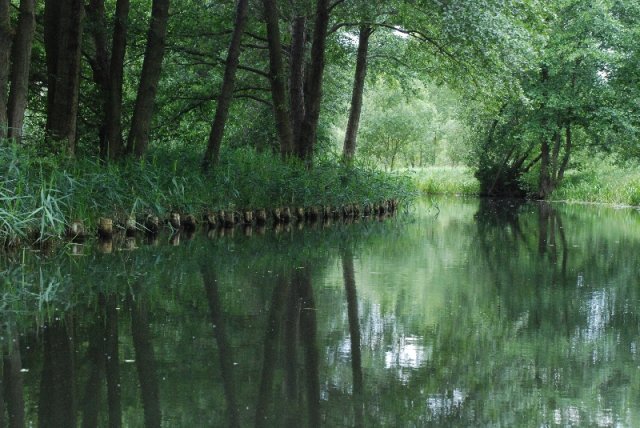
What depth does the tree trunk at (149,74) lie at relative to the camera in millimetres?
13938

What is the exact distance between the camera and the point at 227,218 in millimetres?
15508

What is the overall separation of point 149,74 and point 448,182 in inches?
1163

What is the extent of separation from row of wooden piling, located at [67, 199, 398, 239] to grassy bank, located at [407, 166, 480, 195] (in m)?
18.0

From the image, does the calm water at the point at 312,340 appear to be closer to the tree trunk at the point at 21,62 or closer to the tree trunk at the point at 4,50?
the tree trunk at the point at 4,50

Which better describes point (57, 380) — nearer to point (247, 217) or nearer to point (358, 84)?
point (247, 217)

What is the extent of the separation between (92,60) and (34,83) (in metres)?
1.53

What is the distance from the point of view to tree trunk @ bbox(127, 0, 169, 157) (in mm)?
13938

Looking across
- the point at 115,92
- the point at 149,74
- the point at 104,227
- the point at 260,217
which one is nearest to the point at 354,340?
the point at 104,227

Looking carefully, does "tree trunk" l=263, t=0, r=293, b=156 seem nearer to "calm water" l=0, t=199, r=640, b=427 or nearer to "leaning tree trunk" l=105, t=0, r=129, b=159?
"leaning tree trunk" l=105, t=0, r=129, b=159

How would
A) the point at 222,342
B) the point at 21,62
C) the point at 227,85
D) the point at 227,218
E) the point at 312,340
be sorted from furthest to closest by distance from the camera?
the point at 227,85 → the point at 227,218 → the point at 21,62 → the point at 312,340 → the point at 222,342

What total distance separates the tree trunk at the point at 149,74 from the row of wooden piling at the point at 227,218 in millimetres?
1471

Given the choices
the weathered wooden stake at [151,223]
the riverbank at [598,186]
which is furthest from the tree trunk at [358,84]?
the weathered wooden stake at [151,223]

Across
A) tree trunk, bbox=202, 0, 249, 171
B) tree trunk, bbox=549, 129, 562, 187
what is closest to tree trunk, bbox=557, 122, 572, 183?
tree trunk, bbox=549, 129, 562, 187

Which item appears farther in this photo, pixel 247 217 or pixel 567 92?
pixel 567 92
